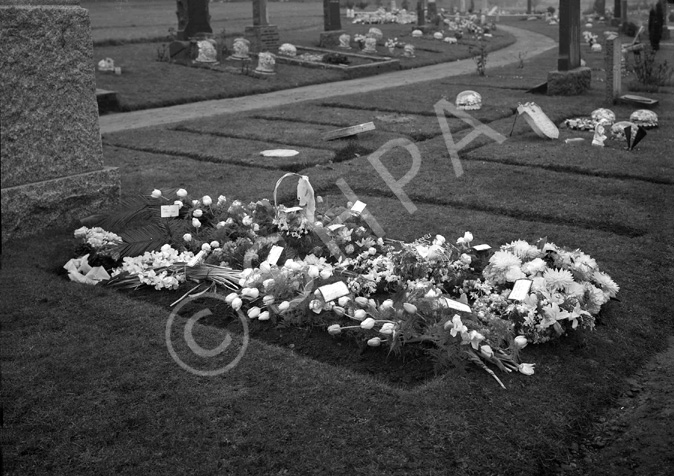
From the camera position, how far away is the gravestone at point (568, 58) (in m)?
13.5

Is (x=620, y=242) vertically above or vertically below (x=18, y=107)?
below

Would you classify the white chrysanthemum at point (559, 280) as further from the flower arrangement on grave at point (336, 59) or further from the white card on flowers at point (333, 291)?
the flower arrangement on grave at point (336, 59)

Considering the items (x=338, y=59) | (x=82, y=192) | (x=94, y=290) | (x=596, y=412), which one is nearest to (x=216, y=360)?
(x=94, y=290)

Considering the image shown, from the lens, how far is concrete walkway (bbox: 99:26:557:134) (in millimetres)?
11844

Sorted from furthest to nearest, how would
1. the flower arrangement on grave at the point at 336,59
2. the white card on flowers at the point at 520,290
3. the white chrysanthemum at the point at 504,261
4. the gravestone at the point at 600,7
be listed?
the gravestone at the point at 600,7, the flower arrangement on grave at the point at 336,59, the white chrysanthemum at the point at 504,261, the white card on flowers at the point at 520,290

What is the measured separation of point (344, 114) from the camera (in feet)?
38.9

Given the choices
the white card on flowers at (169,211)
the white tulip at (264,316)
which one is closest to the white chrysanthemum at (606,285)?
the white tulip at (264,316)

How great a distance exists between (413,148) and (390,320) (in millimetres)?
5401

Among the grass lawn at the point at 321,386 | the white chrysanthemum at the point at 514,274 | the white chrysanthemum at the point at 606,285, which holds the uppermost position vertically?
the white chrysanthemum at the point at 514,274

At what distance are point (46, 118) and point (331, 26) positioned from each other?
51.9ft

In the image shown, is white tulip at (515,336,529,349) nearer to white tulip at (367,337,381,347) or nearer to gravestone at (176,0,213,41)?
white tulip at (367,337,381,347)

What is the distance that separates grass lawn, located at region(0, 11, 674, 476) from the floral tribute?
171mm

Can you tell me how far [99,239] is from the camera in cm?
532

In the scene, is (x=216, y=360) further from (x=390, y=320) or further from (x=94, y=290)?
(x=94, y=290)
